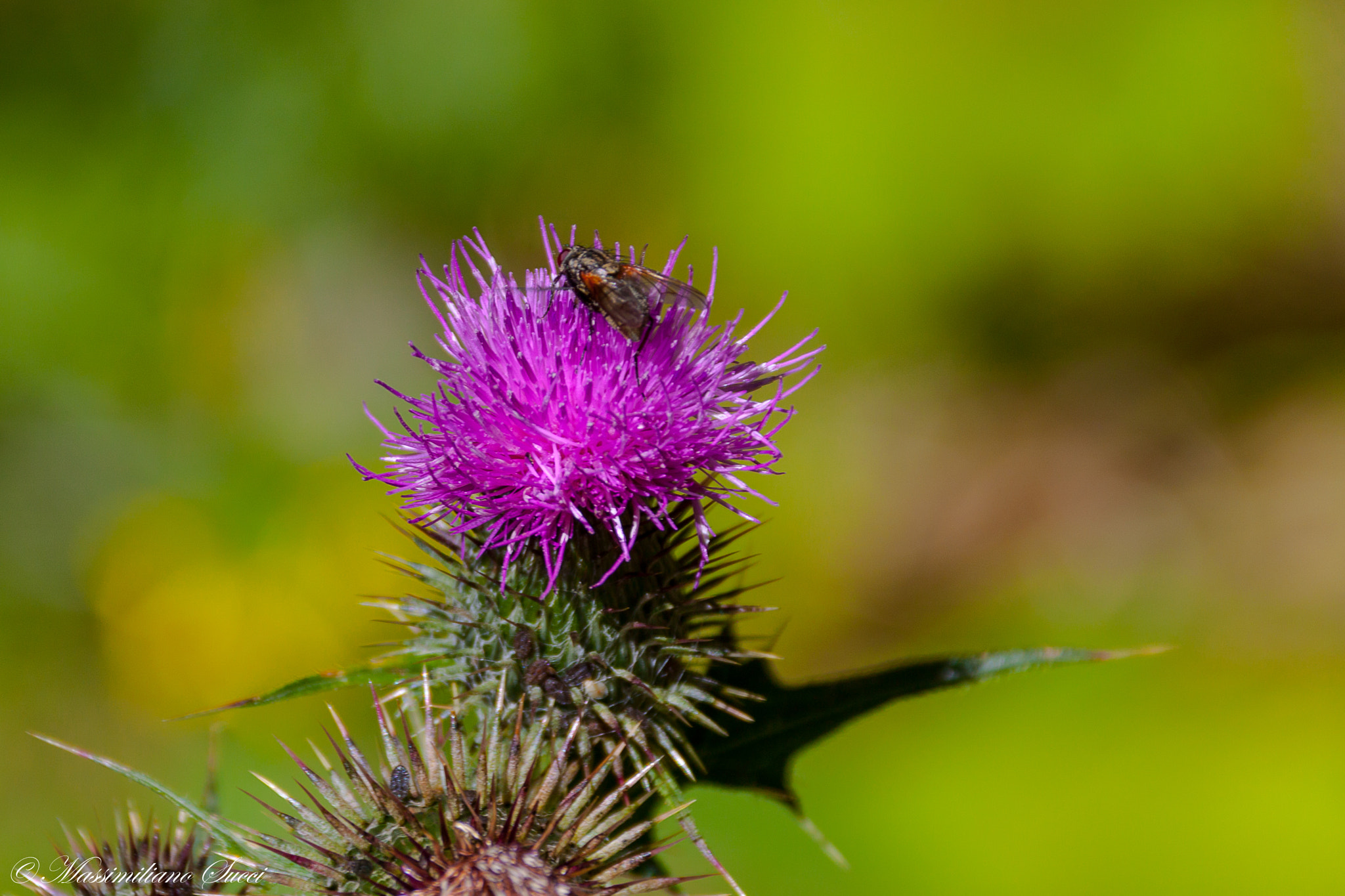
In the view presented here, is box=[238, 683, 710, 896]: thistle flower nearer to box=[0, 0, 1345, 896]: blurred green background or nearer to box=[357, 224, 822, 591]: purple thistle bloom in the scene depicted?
box=[357, 224, 822, 591]: purple thistle bloom

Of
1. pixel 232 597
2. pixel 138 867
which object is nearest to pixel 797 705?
pixel 138 867

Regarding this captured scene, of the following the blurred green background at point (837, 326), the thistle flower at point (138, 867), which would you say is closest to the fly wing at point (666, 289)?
the thistle flower at point (138, 867)

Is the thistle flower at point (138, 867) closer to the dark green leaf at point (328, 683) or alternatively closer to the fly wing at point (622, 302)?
the dark green leaf at point (328, 683)

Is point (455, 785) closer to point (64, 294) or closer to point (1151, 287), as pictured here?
point (64, 294)

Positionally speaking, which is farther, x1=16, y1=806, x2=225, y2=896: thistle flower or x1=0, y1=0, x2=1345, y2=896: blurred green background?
Result: x1=0, y1=0, x2=1345, y2=896: blurred green background

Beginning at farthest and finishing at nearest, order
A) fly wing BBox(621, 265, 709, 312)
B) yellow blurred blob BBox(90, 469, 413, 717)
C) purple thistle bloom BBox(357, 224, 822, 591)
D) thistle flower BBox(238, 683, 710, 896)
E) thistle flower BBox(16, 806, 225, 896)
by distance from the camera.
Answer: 1. yellow blurred blob BBox(90, 469, 413, 717)
2. fly wing BBox(621, 265, 709, 312)
3. purple thistle bloom BBox(357, 224, 822, 591)
4. thistle flower BBox(16, 806, 225, 896)
5. thistle flower BBox(238, 683, 710, 896)

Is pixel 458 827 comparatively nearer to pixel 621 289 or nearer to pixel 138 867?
pixel 138 867

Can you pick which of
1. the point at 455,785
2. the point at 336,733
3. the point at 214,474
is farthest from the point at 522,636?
the point at 214,474

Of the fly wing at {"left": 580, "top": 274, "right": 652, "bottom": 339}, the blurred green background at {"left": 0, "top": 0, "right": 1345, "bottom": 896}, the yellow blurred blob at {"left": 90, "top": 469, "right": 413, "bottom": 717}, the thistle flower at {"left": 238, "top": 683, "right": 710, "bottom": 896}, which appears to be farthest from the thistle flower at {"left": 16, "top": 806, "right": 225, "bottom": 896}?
the blurred green background at {"left": 0, "top": 0, "right": 1345, "bottom": 896}
